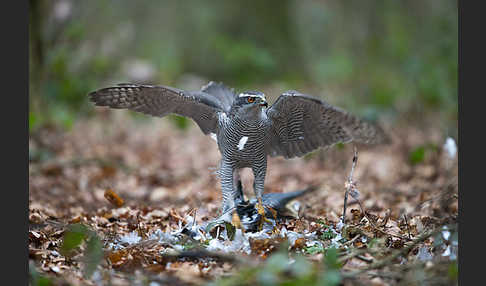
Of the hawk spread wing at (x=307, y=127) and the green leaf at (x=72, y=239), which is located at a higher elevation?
the hawk spread wing at (x=307, y=127)

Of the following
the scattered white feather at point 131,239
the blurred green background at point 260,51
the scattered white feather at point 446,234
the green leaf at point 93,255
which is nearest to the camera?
the green leaf at point 93,255

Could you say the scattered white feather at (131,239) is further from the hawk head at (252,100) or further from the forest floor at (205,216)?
the hawk head at (252,100)

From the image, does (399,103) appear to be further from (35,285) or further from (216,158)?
(35,285)

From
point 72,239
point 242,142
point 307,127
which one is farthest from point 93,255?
point 307,127

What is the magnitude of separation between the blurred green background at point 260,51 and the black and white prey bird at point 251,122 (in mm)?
2716

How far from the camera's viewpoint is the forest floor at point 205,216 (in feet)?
10.4

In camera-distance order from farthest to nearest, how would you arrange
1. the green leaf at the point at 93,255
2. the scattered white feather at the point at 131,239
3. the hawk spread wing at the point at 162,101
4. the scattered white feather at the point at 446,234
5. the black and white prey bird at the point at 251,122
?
1. the hawk spread wing at the point at 162,101
2. the black and white prey bird at the point at 251,122
3. the scattered white feather at the point at 131,239
4. the scattered white feather at the point at 446,234
5. the green leaf at the point at 93,255

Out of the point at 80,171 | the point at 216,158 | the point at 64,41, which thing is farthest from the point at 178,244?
the point at 64,41

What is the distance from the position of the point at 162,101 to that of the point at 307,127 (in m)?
1.40

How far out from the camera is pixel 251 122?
163 inches

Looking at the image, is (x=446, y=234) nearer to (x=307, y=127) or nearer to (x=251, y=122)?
(x=307, y=127)

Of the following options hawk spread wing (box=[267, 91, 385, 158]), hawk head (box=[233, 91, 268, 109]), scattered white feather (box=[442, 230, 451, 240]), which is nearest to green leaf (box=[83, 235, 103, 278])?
hawk head (box=[233, 91, 268, 109])


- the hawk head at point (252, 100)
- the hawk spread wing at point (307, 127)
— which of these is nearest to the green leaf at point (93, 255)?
the hawk head at point (252, 100)

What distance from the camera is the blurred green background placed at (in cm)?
883
